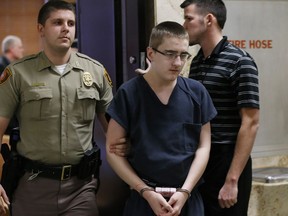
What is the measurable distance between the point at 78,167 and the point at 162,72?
30.1 inches

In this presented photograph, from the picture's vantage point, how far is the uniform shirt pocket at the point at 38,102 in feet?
8.66

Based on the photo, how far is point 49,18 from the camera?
2.70 m

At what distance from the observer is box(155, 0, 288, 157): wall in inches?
160

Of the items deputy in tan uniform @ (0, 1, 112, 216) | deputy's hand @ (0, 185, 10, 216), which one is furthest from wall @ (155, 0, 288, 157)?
deputy's hand @ (0, 185, 10, 216)

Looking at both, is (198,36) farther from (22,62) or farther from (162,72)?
(22,62)

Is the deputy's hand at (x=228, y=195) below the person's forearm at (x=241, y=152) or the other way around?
below

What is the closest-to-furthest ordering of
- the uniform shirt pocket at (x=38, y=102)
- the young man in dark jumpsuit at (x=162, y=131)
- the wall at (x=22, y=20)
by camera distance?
the young man in dark jumpsuit at (x=162, y=131) < the uniform shirt pocket at (x=38, y=102) < the wall at (x=22, y=20)

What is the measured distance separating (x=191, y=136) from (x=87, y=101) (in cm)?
68

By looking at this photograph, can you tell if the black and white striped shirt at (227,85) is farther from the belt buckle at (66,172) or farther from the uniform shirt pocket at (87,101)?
the belt buckle at (66,172)

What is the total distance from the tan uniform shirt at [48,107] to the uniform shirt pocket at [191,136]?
654 mm

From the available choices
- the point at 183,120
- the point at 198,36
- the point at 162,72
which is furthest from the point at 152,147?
the point at 198,36

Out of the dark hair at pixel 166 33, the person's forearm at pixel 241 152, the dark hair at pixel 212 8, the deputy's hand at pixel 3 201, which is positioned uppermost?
the dark hair at pixel 212 8

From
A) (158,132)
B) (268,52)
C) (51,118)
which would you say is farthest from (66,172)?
(268,52)

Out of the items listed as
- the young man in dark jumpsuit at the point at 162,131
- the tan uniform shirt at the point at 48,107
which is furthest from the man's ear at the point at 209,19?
the tan uniform shirt at the point at 48,107
